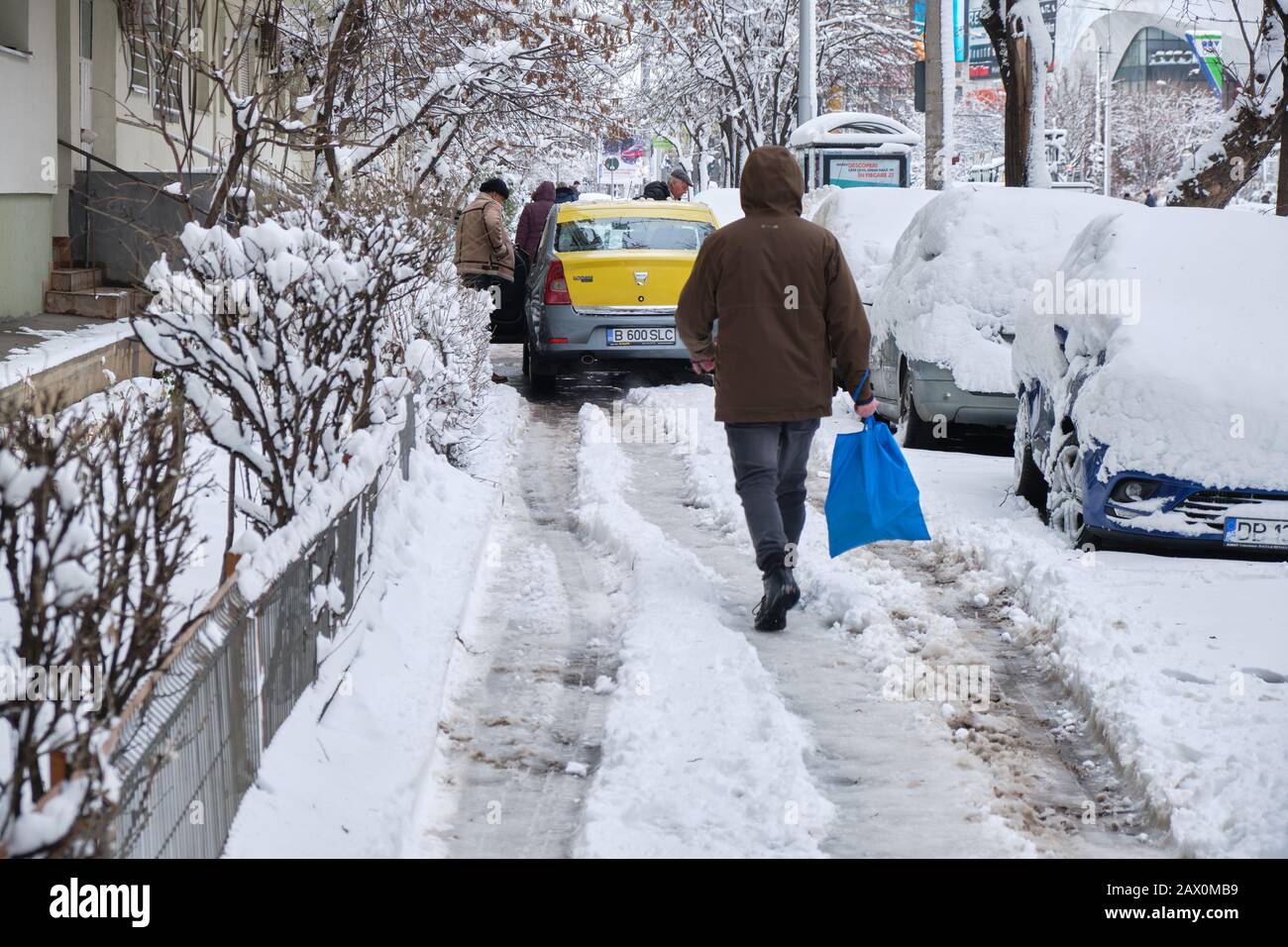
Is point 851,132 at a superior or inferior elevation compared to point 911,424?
superior

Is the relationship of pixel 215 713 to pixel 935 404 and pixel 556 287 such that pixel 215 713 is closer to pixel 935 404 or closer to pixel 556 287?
pixel 935 404

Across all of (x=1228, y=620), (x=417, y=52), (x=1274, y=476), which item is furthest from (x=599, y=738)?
(x=417, y=52)

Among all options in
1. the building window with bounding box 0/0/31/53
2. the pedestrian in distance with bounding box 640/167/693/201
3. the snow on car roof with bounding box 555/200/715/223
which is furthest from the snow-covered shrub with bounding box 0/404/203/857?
the pedestrian in distance with bounding box 640/167/693/201

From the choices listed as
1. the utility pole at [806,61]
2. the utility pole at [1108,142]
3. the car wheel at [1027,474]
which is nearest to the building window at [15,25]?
the car wheel at [1027,474]

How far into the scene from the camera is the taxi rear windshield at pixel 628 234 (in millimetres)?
14453

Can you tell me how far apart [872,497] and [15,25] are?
31.8ft

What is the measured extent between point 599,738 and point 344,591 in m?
1.05

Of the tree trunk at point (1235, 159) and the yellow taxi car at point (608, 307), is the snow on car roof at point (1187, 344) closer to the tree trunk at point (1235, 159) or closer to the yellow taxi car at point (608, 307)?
the yellow taxi car at point (608, 307)

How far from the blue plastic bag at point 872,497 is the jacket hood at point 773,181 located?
97 cm

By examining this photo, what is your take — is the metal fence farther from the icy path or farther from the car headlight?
the car headlight

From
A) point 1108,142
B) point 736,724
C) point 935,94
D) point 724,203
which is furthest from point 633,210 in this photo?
point 1108,142

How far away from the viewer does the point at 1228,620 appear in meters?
6.30

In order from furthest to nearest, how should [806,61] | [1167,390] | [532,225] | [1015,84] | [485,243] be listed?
[806,61] → [1015,84] → [532,225] → [485,243] → [1167,390]

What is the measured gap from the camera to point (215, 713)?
12.1 feet
